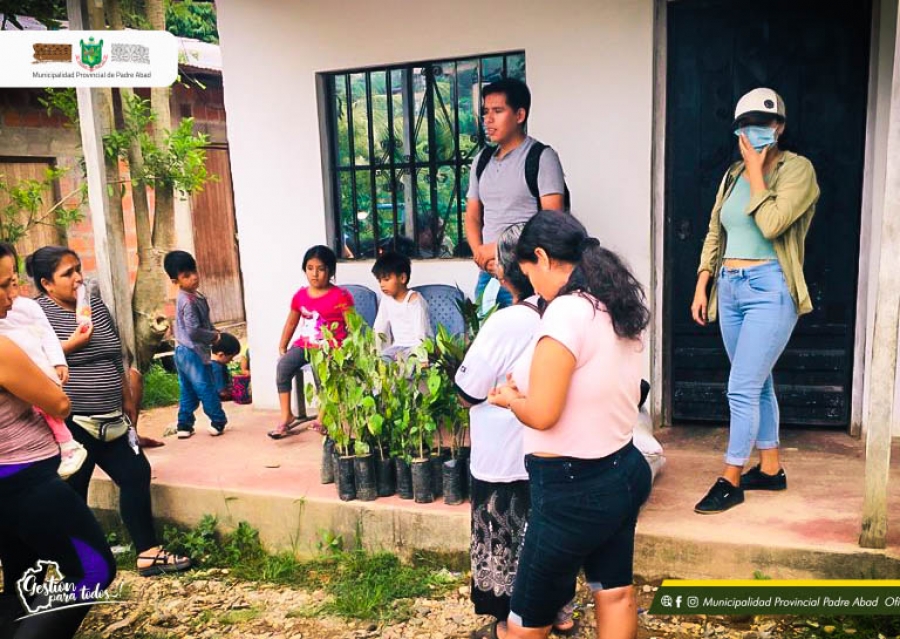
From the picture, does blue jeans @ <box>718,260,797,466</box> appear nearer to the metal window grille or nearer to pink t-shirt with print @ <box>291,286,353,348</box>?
the metal window grille

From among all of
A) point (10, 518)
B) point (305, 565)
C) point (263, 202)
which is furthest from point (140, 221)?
point (10, 518)

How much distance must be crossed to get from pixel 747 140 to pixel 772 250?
1.67 feet

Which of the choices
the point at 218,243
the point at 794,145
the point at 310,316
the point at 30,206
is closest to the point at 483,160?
the point at 310,316

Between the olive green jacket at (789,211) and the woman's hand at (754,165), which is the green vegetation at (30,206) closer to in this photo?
the woman's hand at (754,165)

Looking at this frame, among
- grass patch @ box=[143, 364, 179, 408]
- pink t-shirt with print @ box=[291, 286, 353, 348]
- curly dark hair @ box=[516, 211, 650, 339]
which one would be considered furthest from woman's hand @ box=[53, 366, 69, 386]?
grass patch @ box=[143, 364, 179, 408]

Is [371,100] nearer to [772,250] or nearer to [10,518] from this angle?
[772,250]

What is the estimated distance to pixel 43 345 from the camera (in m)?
3.28

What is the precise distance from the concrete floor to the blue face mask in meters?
1.67

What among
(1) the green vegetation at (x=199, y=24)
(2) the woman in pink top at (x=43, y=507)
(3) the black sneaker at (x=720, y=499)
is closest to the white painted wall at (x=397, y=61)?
(3) the black sneaker at (x=720, y=499)

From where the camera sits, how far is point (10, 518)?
9.17 ft

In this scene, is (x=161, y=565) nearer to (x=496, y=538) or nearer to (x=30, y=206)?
(x=496, y=538)

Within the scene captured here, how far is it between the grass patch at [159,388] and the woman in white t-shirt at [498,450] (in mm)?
4640

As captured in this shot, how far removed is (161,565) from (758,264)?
3328 millimetres

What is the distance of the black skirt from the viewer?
2969 millimetres
